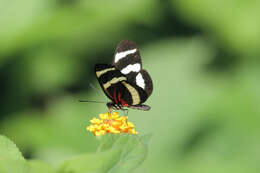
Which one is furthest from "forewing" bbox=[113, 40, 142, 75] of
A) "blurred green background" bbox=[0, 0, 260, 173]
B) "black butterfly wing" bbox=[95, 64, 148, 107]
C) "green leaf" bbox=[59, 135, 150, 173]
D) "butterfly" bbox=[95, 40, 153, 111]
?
"blurred green background" bbox=[0, 0, 260, 173]

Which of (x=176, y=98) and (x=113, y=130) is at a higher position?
(x=113, y=130)

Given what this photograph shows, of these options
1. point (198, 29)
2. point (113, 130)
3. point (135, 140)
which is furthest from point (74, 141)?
point (135, 140)

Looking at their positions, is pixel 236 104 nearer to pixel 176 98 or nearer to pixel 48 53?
pixel 176 98

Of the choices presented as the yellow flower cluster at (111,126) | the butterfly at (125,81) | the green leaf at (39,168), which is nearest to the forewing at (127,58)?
the butterfly at (125,81)

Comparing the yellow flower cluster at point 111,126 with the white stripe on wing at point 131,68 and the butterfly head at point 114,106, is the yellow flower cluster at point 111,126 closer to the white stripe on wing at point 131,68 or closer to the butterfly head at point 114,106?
the butterfly head at point 114,106

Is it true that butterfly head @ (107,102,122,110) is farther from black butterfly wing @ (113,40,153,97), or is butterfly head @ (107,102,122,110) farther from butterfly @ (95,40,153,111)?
black butterfly wing @ (113,40,153,97)
